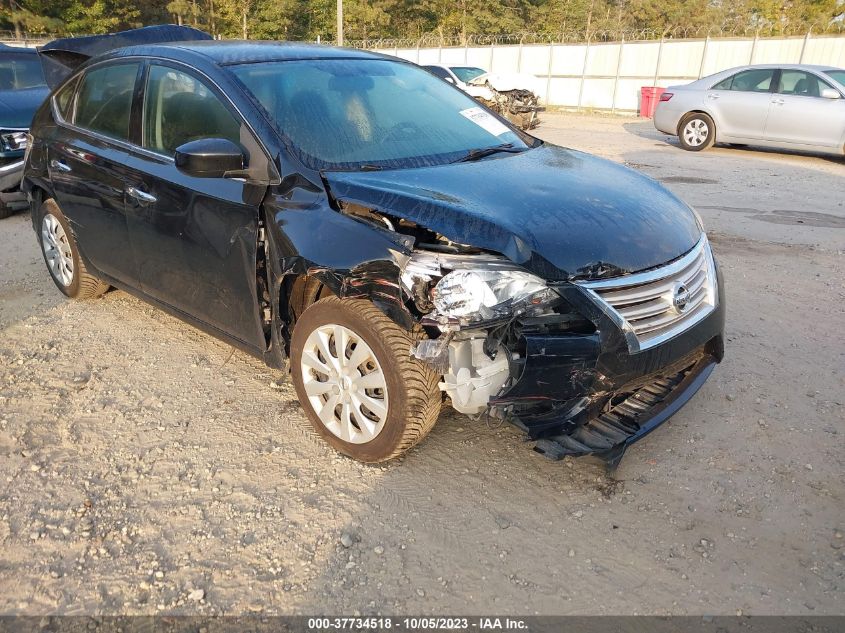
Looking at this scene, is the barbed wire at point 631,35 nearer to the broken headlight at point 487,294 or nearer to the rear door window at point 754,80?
the rear door window at point 754,80

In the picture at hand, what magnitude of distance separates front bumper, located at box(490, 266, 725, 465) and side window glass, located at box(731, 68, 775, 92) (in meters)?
11.0

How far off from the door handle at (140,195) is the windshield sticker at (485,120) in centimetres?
180

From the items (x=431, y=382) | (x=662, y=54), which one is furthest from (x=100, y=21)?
(x=431, y=382)

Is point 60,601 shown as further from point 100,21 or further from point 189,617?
point 100,21

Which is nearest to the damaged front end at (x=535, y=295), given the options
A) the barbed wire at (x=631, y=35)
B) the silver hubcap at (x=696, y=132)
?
the silver hubcap at (x=696, y=132)

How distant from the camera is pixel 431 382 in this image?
2.71m

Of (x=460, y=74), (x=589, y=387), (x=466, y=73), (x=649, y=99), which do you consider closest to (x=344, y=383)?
(x=589, y=387)

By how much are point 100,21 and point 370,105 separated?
4263 centimetres

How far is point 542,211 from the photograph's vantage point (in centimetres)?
275

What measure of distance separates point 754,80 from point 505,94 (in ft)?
22.8

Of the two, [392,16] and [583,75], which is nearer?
[583,75]

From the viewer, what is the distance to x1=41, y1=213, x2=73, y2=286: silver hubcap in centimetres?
483

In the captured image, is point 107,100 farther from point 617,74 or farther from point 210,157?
point 617,74

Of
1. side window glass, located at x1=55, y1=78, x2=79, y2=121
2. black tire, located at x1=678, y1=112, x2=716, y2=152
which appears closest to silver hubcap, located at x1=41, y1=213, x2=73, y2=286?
side window glass, located at x1=55, y1=78, x2=79, y2=121
